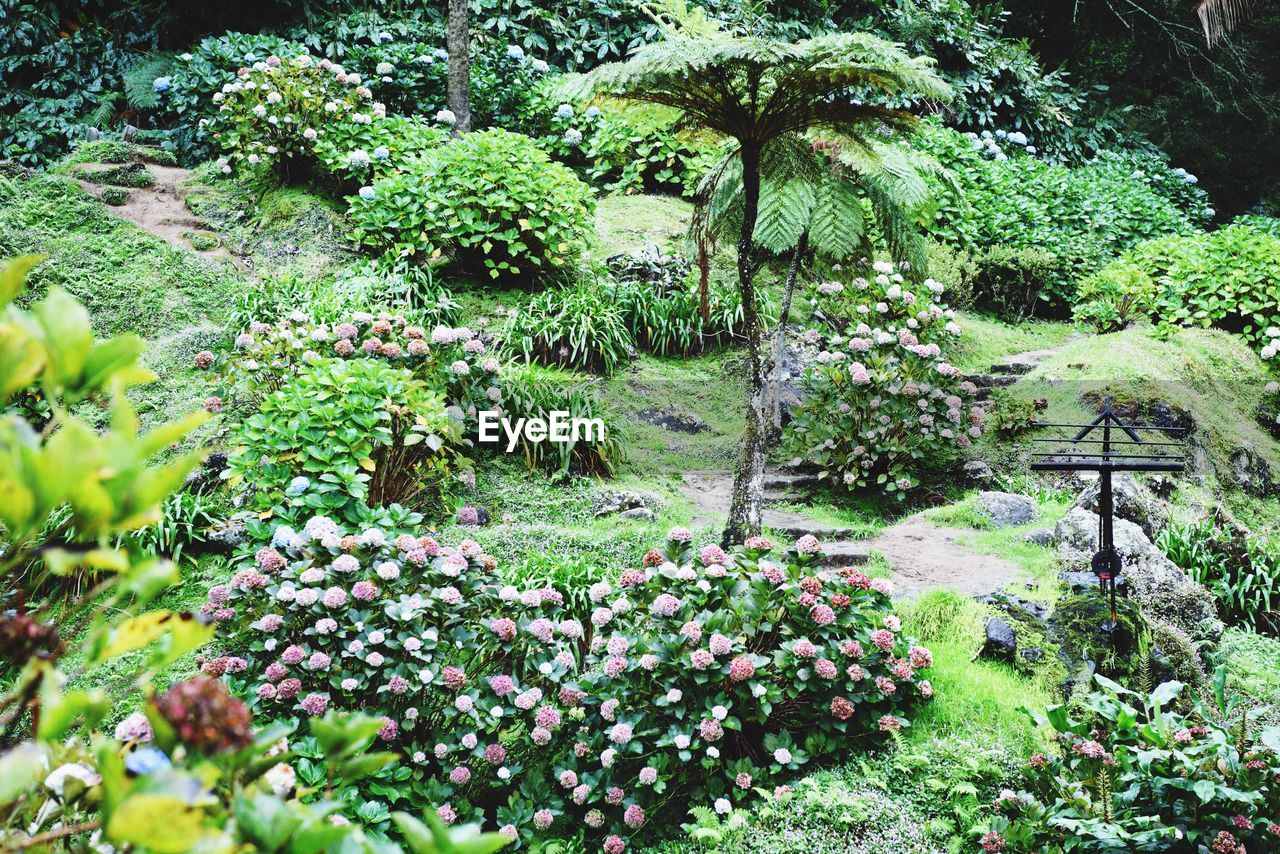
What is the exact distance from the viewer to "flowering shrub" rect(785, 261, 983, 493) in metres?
5.71

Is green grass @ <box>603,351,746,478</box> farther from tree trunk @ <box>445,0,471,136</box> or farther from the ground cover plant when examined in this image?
tree trunk @ <box>445,0,471,136</box>

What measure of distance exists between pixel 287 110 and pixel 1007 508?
652 cm

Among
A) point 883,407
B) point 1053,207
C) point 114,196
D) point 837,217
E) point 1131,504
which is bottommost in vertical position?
point 1131,504

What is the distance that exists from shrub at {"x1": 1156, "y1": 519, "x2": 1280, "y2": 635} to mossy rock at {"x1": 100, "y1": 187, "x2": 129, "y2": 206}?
26.7ft

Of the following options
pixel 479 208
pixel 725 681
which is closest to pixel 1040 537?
pixel 725 681

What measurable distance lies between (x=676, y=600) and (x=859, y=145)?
2.45 metres

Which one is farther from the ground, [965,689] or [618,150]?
[618,150]

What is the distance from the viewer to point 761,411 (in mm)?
4363

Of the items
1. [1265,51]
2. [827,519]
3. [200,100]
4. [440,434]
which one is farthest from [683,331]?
[1265,51]

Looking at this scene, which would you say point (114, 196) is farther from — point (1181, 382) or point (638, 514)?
point (1181, 382)

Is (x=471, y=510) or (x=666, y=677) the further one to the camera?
(x=471, y=510)

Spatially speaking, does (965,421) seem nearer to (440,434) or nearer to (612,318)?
(612,318)

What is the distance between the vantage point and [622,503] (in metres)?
5.13

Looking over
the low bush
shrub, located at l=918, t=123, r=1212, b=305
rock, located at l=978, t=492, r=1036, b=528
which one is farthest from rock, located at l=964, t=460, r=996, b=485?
shrub, located at l=918, t=123, r=1212, b=305
